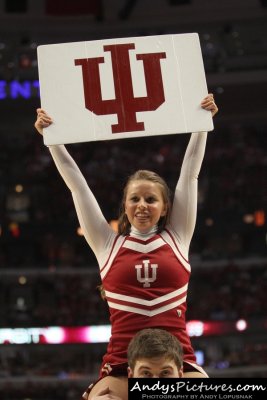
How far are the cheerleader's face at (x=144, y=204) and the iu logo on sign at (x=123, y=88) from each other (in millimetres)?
458

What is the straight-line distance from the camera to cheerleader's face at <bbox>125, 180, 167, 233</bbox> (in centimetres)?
374

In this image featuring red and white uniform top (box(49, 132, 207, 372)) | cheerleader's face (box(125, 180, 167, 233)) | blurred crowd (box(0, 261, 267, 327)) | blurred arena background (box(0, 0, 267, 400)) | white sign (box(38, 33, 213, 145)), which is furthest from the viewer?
blurred crowd (box(0, 261, 267, 327))

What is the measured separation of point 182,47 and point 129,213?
44.4 inches

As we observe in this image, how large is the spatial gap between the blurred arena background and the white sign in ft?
57.3

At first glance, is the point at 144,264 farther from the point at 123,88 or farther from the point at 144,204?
the point at 123,88

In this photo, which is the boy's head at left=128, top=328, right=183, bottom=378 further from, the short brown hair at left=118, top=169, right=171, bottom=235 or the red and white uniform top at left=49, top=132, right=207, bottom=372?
the short brown hair at left=118, top=169, right=171, bottom=235

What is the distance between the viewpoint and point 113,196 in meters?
25.2

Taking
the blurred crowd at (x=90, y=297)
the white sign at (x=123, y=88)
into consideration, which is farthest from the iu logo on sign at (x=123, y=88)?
the blurred crowd at (x=90, y=297)

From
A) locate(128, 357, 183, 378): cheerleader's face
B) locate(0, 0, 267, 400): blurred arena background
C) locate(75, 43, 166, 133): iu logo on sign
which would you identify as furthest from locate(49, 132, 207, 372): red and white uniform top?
locate(0, 0, 267, 400): blurred arena background

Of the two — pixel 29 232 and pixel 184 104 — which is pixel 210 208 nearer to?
pixel 29 232

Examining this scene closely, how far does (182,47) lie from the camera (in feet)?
14.0

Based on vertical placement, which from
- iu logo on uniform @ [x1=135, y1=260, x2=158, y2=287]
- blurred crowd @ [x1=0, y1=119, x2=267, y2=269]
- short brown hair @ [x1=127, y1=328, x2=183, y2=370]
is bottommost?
short brown hair @ [x1=127, y1=328, x2=183, y2=370]

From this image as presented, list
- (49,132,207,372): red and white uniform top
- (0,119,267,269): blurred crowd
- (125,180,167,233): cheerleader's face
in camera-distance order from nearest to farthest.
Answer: (49,132,207,372): red and white uniform top, (125,180,167,233): cheerleader's face, (0,119,267,269): blurred crowd

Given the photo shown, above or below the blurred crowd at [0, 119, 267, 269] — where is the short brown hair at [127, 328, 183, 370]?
below
